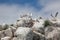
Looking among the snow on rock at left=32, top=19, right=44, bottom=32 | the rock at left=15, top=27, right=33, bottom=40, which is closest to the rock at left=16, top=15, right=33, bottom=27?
the snow on rock at left=32, top=19, right=44, bottom=32

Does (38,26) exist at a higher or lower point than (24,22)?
lower

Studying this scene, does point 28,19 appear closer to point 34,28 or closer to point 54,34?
point 34,28

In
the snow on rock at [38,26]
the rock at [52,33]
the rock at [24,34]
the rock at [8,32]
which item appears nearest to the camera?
the rock at [24,34]

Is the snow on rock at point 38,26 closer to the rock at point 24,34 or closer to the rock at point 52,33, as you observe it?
the rock at point 52,33

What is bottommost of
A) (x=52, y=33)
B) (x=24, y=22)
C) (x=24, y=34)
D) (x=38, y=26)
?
(x=52, y=33)

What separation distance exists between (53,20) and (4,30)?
1345cm

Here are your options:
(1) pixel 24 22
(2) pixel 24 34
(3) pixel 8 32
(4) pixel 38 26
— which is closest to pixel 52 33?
(4) pixel 38 26

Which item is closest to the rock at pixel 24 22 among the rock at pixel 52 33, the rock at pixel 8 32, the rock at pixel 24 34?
the rock at pixel 8 32

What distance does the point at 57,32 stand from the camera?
5597 centimetres

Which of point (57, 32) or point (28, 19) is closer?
point (57, 32)

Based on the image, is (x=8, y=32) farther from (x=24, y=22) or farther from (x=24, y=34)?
(x=24, y=22)

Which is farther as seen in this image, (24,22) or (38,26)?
(24,22)

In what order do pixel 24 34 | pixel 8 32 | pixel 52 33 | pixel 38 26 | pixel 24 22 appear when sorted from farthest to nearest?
pixel 24 22
pixel 38 26
pixel 52 33
pixel 8 32
pixel 24 34

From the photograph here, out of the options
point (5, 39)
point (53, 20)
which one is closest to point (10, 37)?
point (5, 39)
